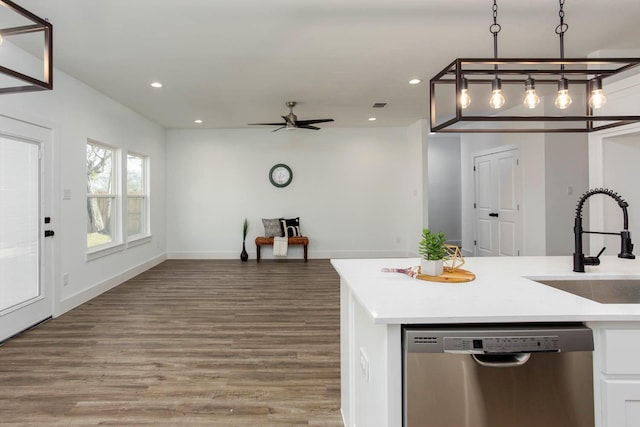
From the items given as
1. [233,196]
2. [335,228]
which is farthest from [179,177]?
[335,228]

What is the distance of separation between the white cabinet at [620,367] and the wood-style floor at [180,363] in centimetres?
128

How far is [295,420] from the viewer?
1957 mm

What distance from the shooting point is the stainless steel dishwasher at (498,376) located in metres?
1.11

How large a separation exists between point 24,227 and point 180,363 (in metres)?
2.11

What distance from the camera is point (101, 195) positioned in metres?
4.83

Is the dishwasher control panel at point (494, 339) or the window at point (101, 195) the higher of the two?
the window at point (101, 195)

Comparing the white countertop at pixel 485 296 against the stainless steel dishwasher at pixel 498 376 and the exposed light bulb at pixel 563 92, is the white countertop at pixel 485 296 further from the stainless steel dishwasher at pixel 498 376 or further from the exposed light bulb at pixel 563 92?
the exposed light bulb at pixel 563 92

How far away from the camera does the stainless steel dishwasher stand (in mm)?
1110

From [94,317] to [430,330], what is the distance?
3.77m

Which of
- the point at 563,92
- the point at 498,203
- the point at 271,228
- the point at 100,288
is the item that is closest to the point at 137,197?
the point at 100,288

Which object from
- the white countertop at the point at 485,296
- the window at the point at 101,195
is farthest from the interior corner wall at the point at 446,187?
the white countertop at the point at 485,296

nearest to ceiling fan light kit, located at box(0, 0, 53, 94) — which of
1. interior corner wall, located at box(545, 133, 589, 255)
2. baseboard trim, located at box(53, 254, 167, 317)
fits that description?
baseboard trim, located at box(53, 254, 167, 317)

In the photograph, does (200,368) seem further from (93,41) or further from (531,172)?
(531,172)

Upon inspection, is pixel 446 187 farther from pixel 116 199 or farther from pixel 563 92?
pixel 563 92
